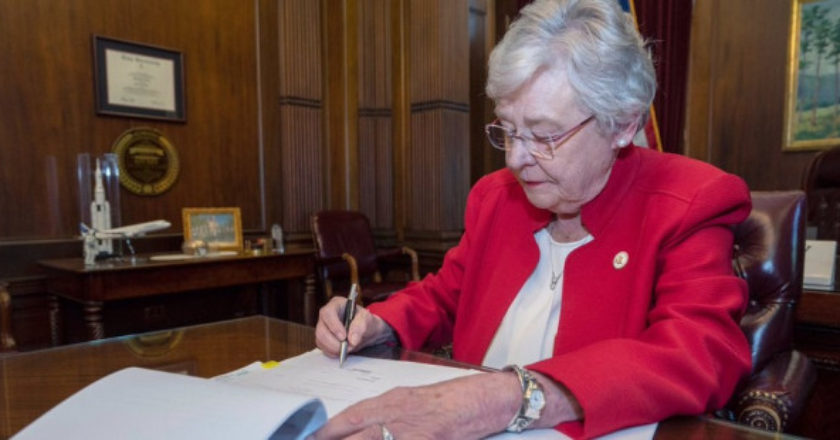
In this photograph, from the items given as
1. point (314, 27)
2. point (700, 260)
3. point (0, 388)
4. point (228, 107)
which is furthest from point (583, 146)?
point (314, 27)

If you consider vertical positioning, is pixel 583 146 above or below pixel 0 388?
above

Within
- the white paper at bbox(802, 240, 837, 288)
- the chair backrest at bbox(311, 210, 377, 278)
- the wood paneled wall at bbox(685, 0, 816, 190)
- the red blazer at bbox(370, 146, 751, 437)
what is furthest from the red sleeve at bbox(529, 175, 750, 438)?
the wood paneled wall at bbox(685, 0, 816, 190)

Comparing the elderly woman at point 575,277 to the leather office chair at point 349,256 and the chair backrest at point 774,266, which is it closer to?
the chair backrest at point 774,266

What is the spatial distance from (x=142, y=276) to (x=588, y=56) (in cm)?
274

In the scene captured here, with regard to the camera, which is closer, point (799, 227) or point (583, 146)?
point (583, 146)

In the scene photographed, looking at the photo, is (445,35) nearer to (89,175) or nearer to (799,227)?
(89,175)

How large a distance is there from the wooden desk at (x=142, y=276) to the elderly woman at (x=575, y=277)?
83.6 inches

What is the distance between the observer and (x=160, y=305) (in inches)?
145

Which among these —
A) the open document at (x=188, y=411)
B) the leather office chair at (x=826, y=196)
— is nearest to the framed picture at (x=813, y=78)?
the leather office chair at (x=826, y=196)

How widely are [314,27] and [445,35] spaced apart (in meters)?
1.20

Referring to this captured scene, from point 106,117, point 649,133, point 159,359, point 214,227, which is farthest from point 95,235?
point 649,133

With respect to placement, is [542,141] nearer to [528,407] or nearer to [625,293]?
[625,293]

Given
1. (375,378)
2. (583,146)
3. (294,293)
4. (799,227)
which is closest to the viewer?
(375,378)

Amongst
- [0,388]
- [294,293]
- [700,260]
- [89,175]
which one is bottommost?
[294,293]
